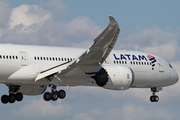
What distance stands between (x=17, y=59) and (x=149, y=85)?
11.8 meters

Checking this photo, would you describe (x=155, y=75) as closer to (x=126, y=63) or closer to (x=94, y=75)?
(x=126, y=63)

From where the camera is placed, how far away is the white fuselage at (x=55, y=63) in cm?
2798

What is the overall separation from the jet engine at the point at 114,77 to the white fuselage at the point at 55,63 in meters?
0.99

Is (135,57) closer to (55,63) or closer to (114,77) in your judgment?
(114,77)

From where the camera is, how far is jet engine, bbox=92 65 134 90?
2819 centimetres

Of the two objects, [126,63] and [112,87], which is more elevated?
[126,63]

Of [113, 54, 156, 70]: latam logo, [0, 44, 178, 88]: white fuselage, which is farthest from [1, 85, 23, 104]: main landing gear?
Result: [113, 54, 156, 70]: latam logo

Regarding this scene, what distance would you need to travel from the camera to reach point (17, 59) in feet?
92.6

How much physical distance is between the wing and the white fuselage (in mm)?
835

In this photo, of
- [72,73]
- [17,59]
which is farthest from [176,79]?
[17,59]

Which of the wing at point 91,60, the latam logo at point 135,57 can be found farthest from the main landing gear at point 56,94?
the latam logo at point 135,57

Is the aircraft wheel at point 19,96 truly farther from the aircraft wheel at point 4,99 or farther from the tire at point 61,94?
the tire at point 61,94

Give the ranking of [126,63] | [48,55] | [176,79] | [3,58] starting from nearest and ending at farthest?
[3,58] → [48,55] → [126,63] → [176,79]

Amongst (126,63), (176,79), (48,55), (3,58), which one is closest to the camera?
(3,58)
